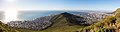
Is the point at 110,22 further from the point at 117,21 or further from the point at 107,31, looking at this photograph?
the point at 107,31

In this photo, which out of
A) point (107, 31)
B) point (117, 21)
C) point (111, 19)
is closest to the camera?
point (107, 31)

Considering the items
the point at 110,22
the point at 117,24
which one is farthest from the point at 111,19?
the point at 117,24

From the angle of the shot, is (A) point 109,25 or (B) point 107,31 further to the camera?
(A) point 109,25

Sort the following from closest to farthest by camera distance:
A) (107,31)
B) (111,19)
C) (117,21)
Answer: (107,31) → (117,21) → (111,19)

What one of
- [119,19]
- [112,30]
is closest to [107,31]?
[112,30]

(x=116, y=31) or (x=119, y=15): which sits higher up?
(x=119, y=15)

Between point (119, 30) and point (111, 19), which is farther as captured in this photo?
point (111, 19)

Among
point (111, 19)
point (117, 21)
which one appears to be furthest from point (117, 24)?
point (111, 19)

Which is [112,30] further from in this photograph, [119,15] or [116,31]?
[119,15]
